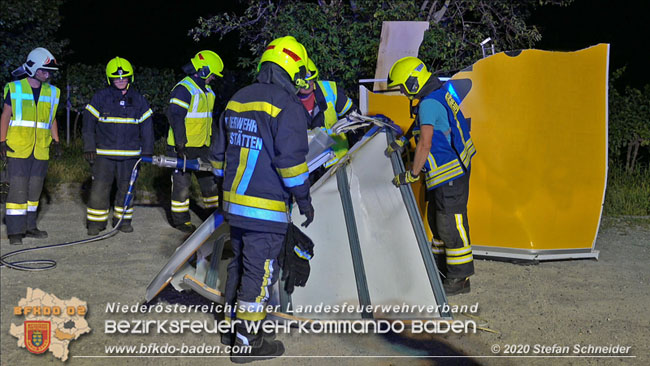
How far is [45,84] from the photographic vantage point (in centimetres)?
736

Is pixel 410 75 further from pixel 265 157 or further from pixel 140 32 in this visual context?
pixel 140 32

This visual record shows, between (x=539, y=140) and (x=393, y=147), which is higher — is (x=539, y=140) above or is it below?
below

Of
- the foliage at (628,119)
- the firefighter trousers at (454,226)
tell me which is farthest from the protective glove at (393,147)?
the foliage at (628,119)

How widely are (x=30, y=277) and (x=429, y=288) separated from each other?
11.3 ft

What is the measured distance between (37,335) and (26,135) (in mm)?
3055

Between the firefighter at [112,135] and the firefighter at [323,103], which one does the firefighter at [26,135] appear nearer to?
the firefighter at [112,135]

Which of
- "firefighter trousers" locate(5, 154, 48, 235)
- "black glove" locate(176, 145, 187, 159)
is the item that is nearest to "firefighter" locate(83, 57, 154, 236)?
"black glove" locate(176, 145, 187, 159)

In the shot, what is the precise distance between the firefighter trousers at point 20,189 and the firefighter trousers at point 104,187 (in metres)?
0.57

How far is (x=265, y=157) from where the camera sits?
4.29 m

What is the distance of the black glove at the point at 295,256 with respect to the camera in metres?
4.39

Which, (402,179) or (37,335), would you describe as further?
(402,179)

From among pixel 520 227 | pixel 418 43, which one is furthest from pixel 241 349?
pixel 418 43

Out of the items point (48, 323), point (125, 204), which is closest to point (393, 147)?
point (48, 323)

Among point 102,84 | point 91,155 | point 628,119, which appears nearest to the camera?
point 91,155
